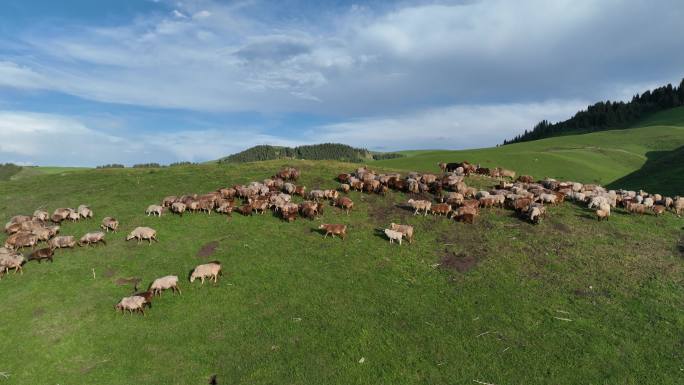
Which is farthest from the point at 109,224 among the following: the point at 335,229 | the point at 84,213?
the point at 335,229

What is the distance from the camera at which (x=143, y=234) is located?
2473 cm

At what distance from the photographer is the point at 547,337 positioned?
16.1 m

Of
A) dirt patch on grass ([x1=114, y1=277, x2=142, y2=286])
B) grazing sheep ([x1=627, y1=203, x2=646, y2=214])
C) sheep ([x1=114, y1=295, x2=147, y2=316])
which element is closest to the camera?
sheep ([x1=114, y1=295, x2=147, y2=316])

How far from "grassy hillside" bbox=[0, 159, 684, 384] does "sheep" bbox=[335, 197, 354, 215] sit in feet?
6.34

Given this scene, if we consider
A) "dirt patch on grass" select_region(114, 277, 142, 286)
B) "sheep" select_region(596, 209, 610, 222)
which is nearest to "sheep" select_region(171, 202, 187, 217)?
"dirt patch on grass" select_region(114, 277, 142, 286)

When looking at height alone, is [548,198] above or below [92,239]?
below

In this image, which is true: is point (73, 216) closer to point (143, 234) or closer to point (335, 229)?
point (143, 234)

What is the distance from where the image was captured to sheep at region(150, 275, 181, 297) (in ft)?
63.6

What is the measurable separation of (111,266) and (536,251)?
1054 inches

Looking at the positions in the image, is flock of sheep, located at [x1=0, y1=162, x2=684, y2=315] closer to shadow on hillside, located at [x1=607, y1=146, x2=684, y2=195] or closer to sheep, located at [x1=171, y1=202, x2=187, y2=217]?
sheep, located at [x1=171, y1=202, x2=187, y2=217]

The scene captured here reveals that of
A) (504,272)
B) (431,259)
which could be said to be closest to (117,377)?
(431,259)

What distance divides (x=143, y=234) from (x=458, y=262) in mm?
21098

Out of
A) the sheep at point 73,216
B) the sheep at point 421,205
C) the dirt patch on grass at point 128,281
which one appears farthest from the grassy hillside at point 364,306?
the sheep at point 421,205

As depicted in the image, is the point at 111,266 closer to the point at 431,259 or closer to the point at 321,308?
the point at 321,308
